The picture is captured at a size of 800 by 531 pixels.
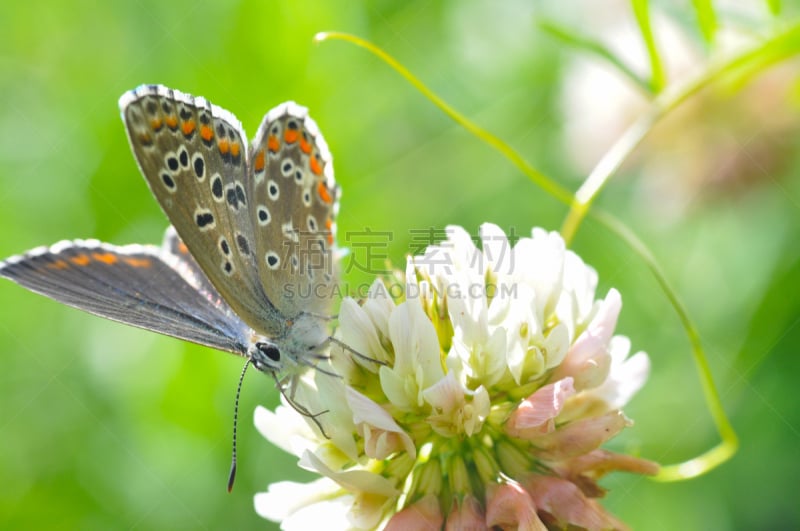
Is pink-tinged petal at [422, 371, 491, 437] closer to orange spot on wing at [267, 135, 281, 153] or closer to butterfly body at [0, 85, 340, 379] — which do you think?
butterfly body at [0, 85, 340, 379]

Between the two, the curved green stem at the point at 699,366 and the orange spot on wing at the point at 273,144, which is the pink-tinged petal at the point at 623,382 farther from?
the orange spot on wing at the point at 273,144

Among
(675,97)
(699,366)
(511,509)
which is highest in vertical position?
(675,97)

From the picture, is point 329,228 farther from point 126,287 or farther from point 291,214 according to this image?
point 126,287

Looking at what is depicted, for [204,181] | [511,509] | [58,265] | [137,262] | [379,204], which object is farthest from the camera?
[379,204]

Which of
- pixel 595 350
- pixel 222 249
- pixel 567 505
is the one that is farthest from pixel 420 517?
pixel 222 249

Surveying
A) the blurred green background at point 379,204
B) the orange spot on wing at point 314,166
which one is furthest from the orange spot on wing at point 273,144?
the blurred green background at point 379,204

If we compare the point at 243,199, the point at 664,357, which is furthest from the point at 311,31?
the point at 664,357

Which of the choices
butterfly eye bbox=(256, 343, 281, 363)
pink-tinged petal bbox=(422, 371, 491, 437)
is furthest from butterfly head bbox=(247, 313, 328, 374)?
pink-tinged petal bbox=(422, 371, 491, 437)
